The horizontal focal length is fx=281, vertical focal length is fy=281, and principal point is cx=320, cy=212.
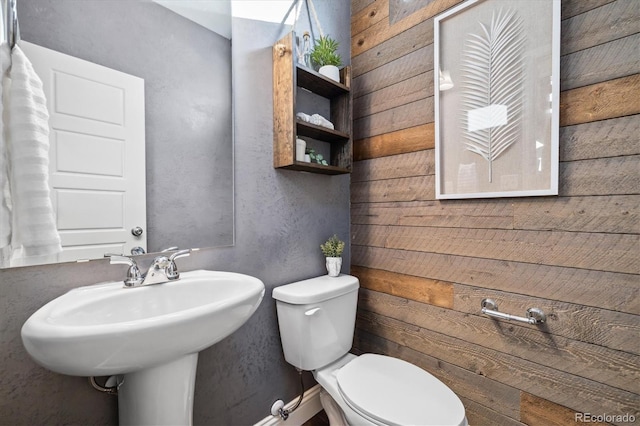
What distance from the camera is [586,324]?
957 millimetres

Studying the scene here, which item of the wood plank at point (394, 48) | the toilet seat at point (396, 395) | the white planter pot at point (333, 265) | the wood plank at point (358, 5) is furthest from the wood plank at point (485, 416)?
the wood plank at point (358, 5)

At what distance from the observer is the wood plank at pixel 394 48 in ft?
4.44

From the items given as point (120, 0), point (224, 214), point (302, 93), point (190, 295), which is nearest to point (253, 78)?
point (302, 93)

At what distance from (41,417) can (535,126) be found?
183 centimetres

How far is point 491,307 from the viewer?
3.77 ft

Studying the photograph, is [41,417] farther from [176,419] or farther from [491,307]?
[491,307]

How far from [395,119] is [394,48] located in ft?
1.22

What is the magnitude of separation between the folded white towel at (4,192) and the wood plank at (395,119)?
139 centimetres

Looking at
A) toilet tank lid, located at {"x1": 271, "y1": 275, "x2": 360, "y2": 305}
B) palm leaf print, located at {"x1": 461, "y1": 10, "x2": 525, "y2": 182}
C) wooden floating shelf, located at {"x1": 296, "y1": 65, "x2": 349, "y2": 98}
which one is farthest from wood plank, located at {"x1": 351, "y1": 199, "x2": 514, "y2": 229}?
wooden floating shelf, located at {"x1": 296, "y1": 65, "x2": 349, "y2": 98}

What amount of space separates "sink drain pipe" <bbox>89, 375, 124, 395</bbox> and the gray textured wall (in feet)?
0.15

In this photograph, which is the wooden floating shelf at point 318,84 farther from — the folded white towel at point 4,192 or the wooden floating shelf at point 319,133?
the folded white towel at point 4,192

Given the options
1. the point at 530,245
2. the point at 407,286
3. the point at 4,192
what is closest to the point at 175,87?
the point at 4,192

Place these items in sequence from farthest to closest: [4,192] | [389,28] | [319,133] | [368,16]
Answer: [368,16] < [389,28] < [319,133] < [4,192]

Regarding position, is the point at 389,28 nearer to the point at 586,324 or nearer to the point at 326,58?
the point at 326,58
